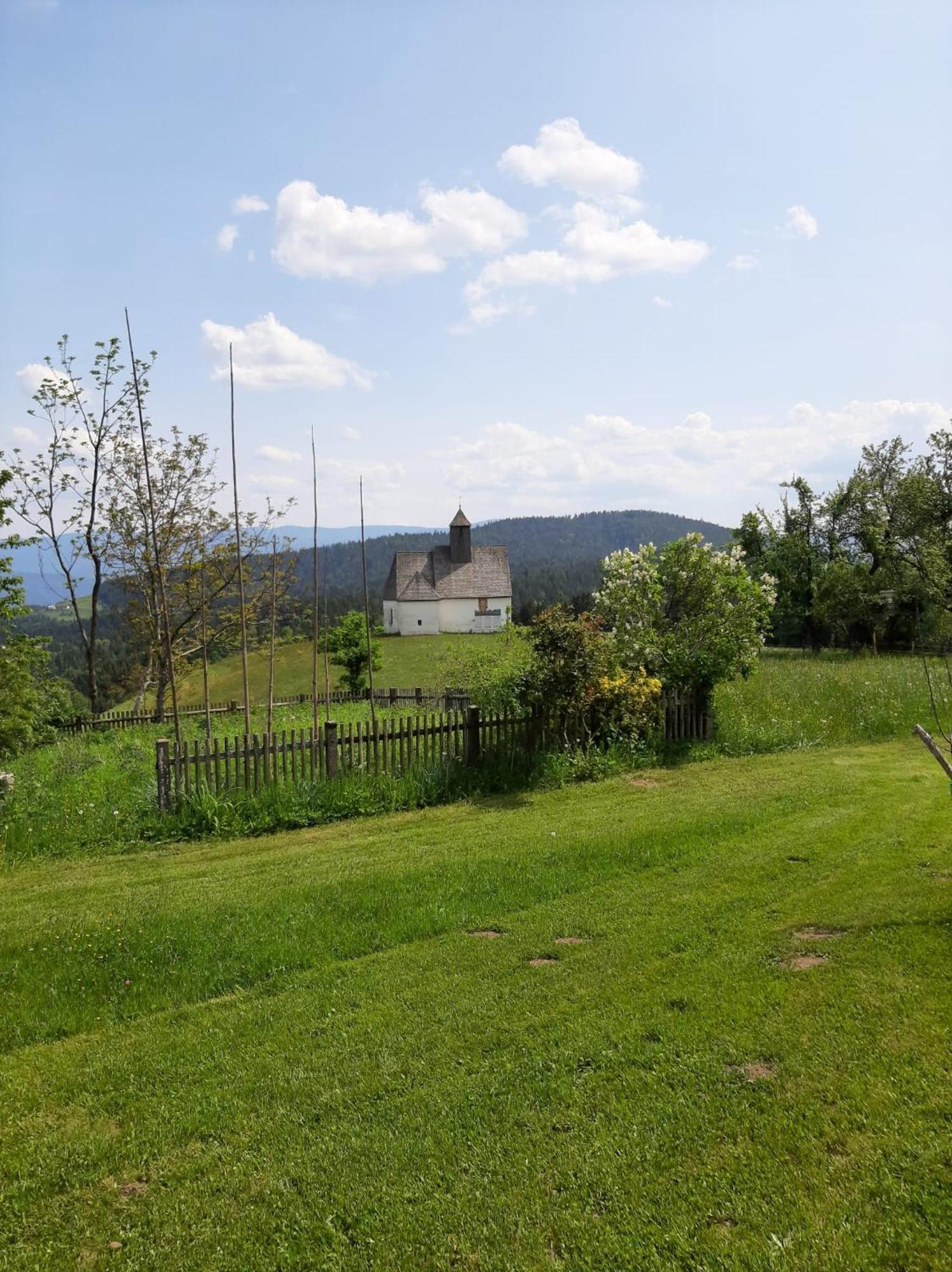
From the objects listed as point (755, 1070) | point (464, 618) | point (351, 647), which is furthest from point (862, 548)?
point (755, 1070)

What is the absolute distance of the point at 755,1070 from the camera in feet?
13.1

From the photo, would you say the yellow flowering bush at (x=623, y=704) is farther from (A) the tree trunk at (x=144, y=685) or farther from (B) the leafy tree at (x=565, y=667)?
(A) the tree trunk at (x=144, y=685)

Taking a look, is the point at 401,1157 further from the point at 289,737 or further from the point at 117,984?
the point at 289,737

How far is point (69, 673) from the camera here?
238 ft

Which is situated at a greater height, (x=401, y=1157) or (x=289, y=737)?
Answer: (x=289, y=737)

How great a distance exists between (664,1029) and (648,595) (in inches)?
433

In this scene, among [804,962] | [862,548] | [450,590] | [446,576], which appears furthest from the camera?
[446,576]

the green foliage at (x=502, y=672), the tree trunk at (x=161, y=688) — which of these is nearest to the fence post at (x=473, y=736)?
the green foliage at (x=502, y=672)

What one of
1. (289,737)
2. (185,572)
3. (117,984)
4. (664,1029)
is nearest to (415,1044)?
(664,1029)

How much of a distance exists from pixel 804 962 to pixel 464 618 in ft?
218

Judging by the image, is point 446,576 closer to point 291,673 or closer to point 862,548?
point 291,673

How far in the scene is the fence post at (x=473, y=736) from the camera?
12.0 metres

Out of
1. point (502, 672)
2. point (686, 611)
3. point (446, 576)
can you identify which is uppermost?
point (446, 576)

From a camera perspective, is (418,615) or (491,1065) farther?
(418,615)
